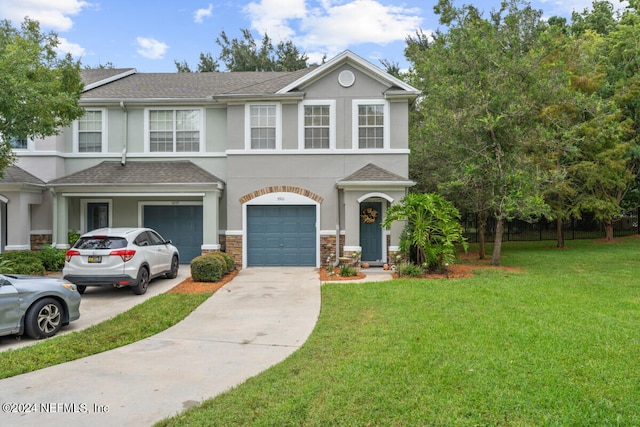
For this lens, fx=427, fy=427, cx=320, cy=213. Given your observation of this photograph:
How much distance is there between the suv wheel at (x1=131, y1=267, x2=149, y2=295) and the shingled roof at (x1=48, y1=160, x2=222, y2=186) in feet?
14.5

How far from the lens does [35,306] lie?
6719 mm

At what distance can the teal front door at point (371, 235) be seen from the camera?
15.1 metres

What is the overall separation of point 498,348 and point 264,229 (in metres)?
10.3

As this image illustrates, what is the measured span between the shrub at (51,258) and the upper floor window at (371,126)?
1066 centimetres

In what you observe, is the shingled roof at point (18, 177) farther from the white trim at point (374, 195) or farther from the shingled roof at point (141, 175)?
the white trim at point (374, 195)

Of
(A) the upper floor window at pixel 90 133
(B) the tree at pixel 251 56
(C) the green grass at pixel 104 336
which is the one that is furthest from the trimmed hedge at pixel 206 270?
(B) the tree at pixel 251 56

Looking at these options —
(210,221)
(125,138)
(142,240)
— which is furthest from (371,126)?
(125,138)

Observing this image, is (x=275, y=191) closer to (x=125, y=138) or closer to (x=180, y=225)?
(x=180, y=225)

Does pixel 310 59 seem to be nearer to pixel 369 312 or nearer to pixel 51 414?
pixel 369 312

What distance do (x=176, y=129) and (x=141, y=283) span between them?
7.45 metres

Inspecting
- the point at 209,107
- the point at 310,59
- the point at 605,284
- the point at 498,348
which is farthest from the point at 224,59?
the point at 498,348

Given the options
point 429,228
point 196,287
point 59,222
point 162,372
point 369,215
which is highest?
point 369,215

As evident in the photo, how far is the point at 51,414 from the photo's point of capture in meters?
4.19

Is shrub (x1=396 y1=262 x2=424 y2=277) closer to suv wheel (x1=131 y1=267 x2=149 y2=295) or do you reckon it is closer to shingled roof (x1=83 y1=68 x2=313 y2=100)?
suv wheel (x1=131 y1=267 x2=149 y2=295)
